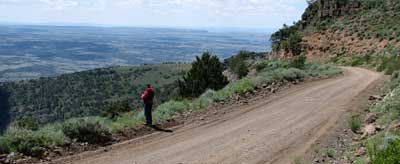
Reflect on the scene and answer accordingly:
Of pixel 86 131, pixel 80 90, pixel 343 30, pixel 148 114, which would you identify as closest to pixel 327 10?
pixel 343 30

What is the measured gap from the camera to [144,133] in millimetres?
15516

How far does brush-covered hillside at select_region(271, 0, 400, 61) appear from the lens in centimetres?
5631

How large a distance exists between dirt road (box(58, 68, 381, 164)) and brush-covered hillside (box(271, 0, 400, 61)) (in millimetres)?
31857

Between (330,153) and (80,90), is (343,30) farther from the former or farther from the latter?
(80,90)

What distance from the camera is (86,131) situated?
1454 cm

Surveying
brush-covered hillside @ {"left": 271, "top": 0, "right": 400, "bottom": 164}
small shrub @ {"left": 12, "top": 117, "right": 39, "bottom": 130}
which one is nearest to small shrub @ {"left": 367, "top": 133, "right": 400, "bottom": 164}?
brush-covered hillside @ {"left": 271, "top": 0, "right": 400, "bottom": 164}

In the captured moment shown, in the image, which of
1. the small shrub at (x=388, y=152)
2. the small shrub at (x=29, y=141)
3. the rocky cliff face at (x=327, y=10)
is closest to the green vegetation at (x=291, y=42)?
the rocky cliff face at (x=327, y=10)

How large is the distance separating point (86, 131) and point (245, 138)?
4562mm

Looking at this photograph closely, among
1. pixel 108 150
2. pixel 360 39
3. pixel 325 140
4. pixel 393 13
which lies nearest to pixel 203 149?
pixel 108 150

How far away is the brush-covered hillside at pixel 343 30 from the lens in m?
56.3

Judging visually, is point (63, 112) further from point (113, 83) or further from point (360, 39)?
point (360, 39)

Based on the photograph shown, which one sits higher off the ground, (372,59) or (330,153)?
(330,153)

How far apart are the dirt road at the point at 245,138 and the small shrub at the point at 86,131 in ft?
3.20

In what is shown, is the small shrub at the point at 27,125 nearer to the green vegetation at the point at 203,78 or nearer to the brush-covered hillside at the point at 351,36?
the brush-covered hillside at the point at 351,36
